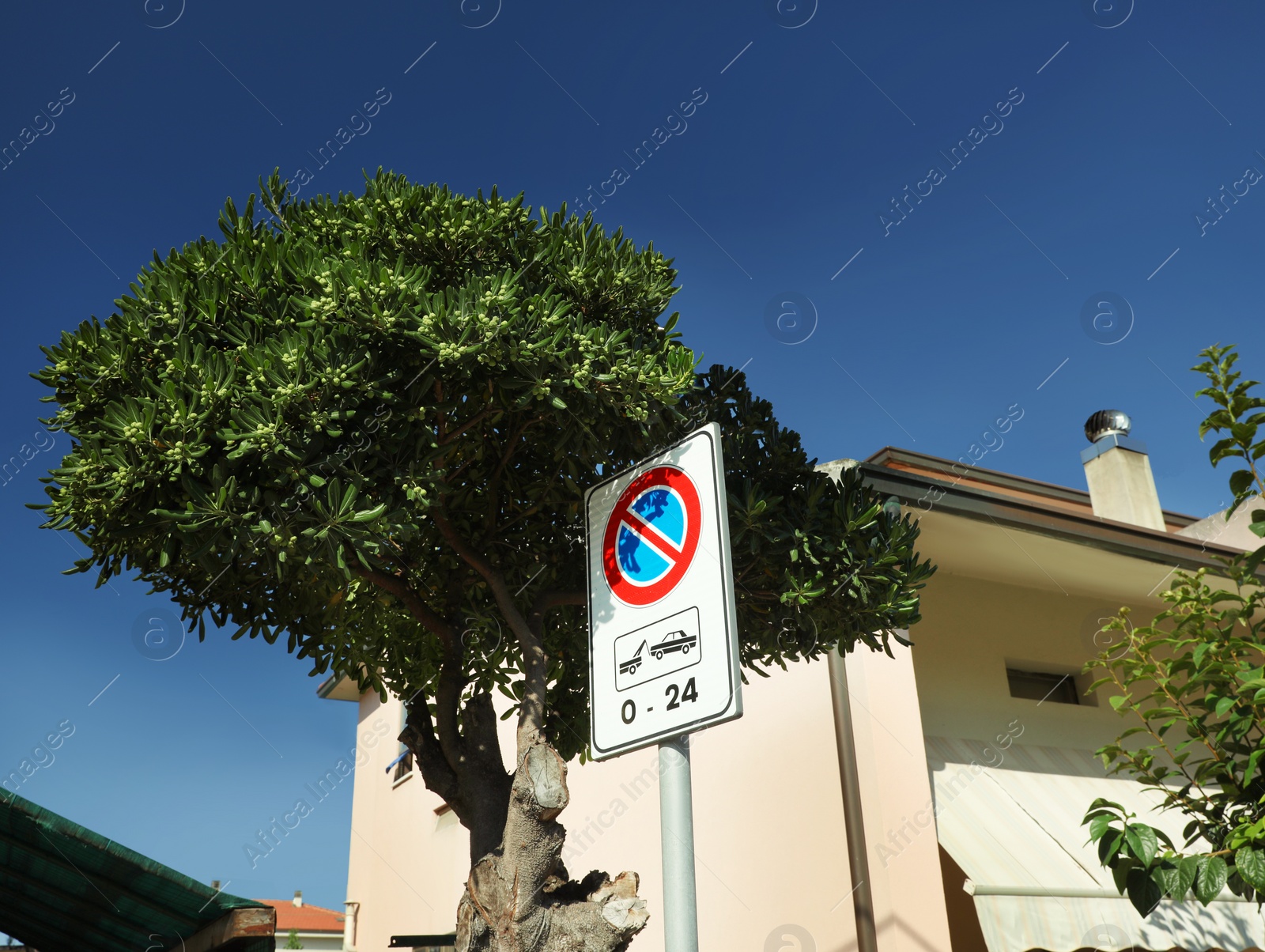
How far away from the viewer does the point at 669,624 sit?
282cm

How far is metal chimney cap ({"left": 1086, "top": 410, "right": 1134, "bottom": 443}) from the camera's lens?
15.8m

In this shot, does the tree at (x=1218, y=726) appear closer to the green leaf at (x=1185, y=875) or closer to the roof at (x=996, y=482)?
the green leaf at (x=1185, y=875)

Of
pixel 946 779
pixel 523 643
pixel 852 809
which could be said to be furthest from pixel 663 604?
pixel 946 779

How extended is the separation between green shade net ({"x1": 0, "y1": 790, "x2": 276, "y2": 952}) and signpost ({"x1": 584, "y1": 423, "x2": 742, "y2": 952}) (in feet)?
17.3

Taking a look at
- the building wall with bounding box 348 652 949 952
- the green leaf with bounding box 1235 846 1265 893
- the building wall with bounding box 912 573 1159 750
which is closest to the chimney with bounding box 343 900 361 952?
the building wall with bounding box 348 652 949 952

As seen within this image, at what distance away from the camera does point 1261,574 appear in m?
10.9

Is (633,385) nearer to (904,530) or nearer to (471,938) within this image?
(904,530)

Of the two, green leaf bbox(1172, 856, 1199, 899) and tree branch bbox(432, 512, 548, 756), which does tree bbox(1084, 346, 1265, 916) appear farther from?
tree branch bbox(432, 512, 548, 756)

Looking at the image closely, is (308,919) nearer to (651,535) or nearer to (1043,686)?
(1043,686)

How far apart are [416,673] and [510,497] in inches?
51.9

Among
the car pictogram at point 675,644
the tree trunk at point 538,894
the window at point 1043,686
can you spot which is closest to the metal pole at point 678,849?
A: the car pictogram at point 675,644

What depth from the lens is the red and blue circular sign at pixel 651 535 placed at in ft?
9.43

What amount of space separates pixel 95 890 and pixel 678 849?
22.8ft

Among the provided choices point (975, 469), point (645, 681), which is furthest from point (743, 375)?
point (975, 469)
